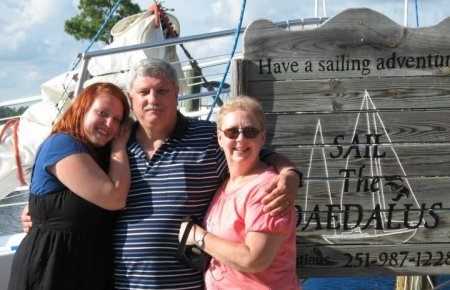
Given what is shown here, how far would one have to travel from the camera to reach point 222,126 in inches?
115

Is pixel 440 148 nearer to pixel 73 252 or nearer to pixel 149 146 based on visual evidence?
pixel 149 146

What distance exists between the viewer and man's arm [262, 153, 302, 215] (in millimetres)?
2748

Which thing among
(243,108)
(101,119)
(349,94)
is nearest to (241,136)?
(243,108)

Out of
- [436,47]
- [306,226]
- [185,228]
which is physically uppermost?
[436,47]

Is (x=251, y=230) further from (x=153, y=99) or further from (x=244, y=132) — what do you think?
(x=153, y=99)

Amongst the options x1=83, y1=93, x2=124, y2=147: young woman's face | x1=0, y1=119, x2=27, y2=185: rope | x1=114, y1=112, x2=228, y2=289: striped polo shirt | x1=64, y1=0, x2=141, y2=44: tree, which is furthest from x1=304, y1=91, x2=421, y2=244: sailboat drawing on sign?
x1=64, y1=0, x2=141, y2=44: tree

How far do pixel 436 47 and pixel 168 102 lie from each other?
4.99 ft

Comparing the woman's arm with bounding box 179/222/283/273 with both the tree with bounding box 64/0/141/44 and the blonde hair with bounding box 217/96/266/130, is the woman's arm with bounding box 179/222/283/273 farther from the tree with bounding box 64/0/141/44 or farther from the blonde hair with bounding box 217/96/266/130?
the tree with bounding box 64/0/141/44

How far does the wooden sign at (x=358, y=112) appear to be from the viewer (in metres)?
3.72

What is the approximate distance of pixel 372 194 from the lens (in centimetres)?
380

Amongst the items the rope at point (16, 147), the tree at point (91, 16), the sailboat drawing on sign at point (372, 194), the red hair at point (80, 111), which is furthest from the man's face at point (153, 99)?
the tree at point (91, 16)

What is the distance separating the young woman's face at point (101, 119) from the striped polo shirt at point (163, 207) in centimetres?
15

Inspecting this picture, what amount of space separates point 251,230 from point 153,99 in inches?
28.6

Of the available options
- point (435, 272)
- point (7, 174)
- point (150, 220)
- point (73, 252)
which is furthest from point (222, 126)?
point (7, 174)
